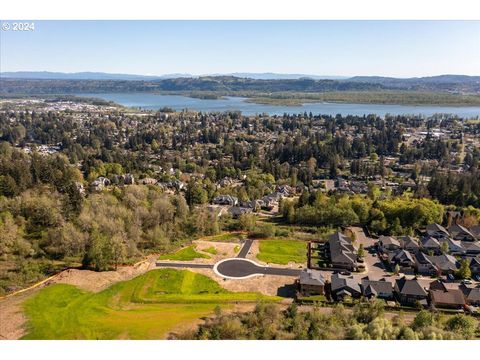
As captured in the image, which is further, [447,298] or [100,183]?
[100,183]

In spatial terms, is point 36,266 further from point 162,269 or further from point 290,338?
point 290,338

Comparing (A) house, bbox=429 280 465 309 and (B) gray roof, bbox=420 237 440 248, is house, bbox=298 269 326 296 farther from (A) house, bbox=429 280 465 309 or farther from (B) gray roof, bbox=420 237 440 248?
(B) gray roof, bbox=420 237 440 248

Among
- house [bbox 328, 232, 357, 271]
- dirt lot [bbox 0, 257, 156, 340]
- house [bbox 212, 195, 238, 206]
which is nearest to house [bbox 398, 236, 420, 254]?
house [bbox 328, 232, 357, 271]

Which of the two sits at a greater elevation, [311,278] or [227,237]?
[311,278]

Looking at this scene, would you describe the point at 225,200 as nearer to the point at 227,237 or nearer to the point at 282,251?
the point at 227,237

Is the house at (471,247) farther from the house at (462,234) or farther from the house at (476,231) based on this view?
the house at (476,231)

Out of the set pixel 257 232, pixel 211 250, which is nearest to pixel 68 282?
pixel 211 250

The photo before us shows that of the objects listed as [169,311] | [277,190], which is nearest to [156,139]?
[277,190]
